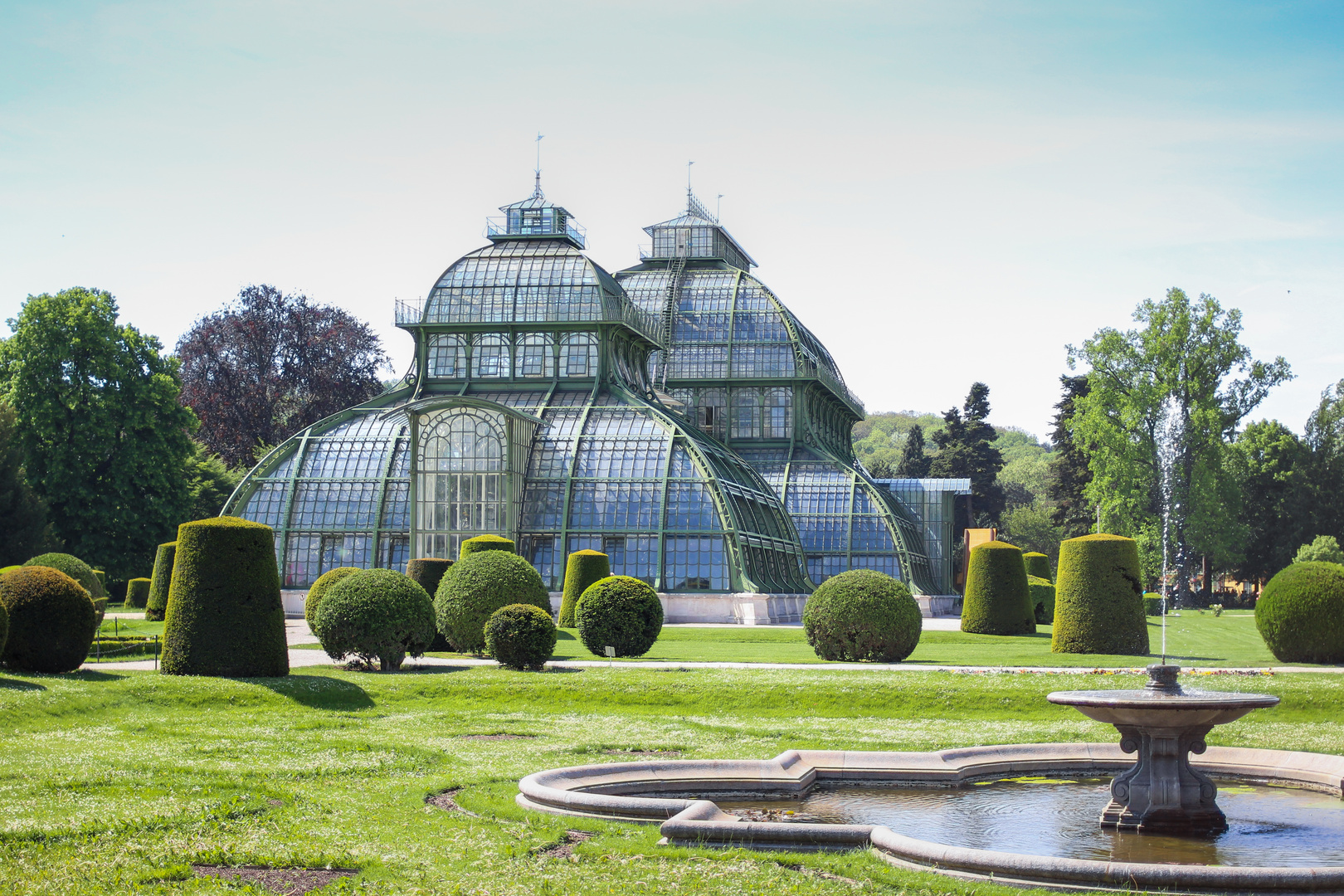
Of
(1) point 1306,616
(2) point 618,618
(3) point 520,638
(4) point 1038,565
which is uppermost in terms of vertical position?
(4) point 1038,565

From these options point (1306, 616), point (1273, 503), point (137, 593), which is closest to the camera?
point (1306, 616)

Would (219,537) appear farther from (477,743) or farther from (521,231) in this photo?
(521,231)

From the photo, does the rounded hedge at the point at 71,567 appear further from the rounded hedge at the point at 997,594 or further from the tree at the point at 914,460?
the tree at the point at 914,460

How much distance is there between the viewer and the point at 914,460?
374ft

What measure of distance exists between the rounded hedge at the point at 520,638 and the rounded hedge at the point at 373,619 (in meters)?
1.68

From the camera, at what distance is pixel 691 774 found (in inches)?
621

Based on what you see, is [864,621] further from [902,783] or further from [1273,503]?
[1273,503]

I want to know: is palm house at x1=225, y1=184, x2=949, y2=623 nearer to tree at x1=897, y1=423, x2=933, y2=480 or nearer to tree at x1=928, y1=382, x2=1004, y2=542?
tree at x1=928, y1=382, x2=1004, y2=542

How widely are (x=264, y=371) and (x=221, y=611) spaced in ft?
190

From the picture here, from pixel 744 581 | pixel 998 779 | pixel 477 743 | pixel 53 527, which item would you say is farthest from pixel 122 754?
pixel 53 527

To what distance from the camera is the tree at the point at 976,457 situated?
342 feet

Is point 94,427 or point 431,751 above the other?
point 94,427

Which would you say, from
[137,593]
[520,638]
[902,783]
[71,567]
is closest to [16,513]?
[137,593]

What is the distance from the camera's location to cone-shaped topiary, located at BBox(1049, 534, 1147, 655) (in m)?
34.4
